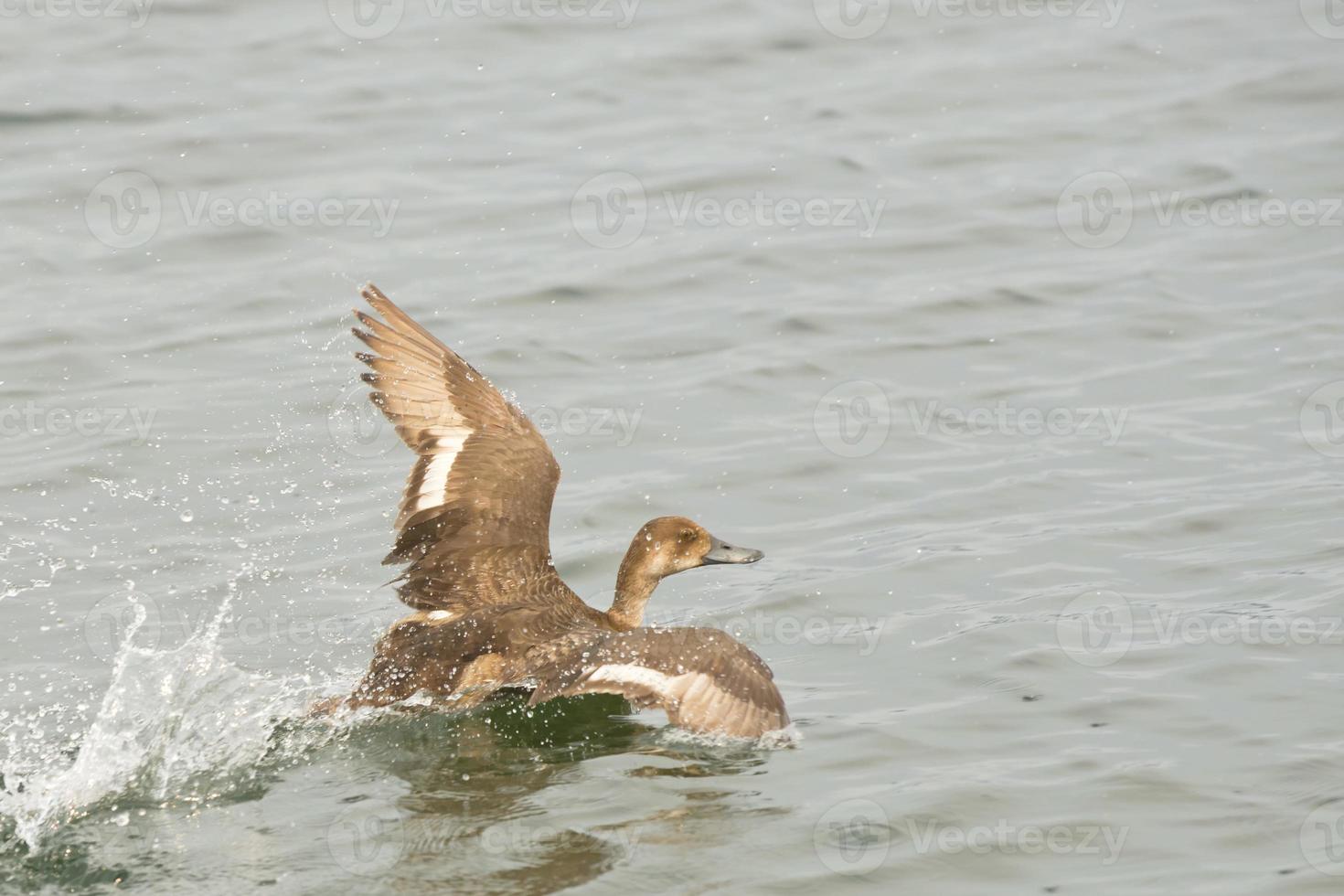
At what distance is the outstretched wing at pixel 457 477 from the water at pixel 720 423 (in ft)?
1.95

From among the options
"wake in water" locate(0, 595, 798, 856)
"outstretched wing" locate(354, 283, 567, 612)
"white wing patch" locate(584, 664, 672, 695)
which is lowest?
"wake in water" locate(0, 595, 798, 856)

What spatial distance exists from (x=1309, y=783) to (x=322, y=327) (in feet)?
22.0

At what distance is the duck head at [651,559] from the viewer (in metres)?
7.52

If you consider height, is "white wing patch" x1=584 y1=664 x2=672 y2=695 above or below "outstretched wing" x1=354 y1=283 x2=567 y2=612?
below

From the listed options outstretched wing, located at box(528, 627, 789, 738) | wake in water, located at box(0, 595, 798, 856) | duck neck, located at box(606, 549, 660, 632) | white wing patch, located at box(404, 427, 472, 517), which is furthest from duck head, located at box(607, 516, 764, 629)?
outstretched wing, located at box(528, 627, 789, 738)

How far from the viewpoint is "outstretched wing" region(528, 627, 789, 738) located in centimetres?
623

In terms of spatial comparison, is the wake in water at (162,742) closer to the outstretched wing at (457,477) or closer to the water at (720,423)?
the water at (720,423)

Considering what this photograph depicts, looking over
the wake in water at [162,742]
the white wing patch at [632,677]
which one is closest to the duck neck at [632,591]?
the white wing patch at [632,677]

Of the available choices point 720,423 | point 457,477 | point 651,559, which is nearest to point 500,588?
point 457,477

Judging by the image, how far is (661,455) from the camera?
9.75 meters

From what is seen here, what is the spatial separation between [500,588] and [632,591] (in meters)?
0.57

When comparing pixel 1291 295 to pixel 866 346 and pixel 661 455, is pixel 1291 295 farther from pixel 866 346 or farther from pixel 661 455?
pixel 661 455

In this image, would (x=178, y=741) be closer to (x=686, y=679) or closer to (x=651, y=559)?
(x=686, y=679)

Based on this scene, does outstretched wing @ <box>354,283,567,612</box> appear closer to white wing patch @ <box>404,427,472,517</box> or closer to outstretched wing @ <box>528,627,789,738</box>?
white wing patch @ <box>404,427,472,517</box>
